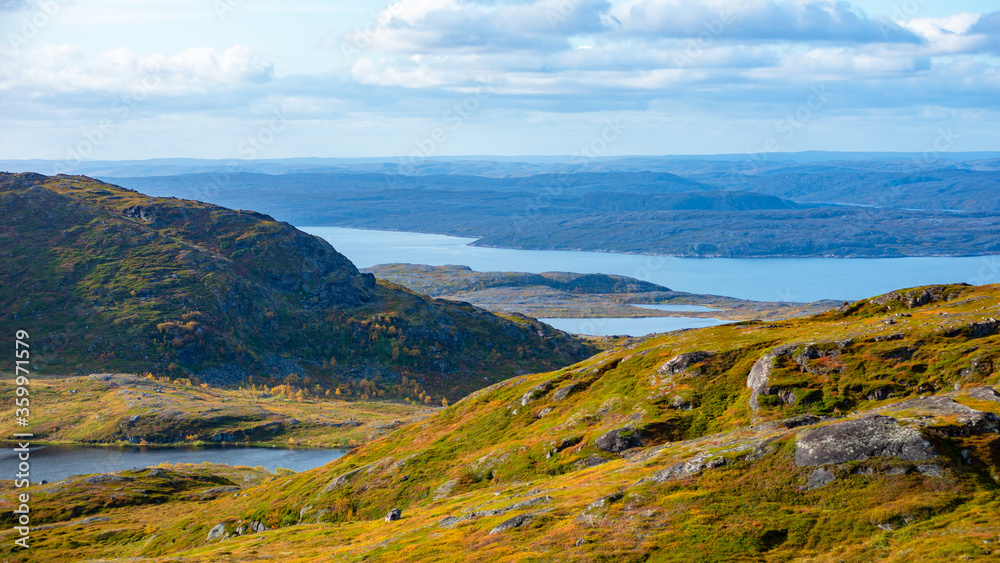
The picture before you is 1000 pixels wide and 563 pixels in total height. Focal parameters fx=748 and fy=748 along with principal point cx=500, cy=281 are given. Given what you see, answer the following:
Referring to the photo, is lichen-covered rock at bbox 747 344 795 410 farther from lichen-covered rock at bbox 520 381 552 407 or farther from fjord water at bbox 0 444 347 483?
fjord water at bbox 0 444 347 483

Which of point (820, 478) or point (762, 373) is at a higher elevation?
point (762, 373)

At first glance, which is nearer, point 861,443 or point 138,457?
point 861,443

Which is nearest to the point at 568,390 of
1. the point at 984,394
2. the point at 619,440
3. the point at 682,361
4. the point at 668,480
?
the point at 682,361

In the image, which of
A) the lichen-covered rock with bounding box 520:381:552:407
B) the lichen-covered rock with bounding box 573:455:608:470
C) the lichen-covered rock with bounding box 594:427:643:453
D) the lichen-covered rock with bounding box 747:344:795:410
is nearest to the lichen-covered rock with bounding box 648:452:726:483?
the lichen-covered rock with bounding box 573:455:608:470

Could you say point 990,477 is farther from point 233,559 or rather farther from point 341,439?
point 341,439

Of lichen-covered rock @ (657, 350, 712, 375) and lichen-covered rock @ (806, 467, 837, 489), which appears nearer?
lichen-covered rock @ (806, 467, 837, 489)

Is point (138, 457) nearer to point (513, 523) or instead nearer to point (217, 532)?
point (217, 532)

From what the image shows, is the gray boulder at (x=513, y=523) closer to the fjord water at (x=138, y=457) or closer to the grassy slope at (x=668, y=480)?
the grassy slope at (x=668, y=480)
